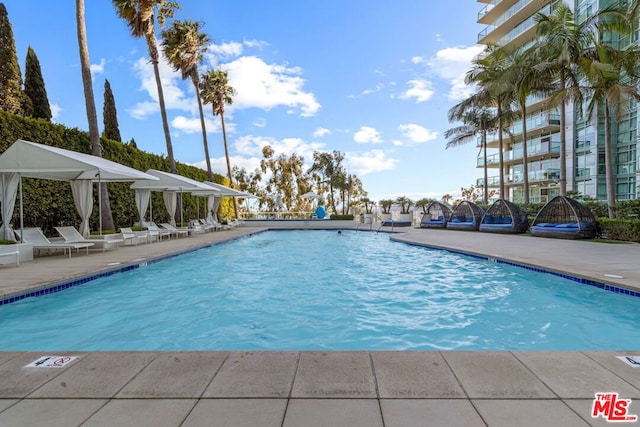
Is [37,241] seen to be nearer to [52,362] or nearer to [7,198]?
[7,198]

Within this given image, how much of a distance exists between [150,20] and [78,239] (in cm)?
1004

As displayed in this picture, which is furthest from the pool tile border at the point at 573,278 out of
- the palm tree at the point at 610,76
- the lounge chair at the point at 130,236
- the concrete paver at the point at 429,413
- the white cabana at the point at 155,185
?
the white cabana at the point at 155,185

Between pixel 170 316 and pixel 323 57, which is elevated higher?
pixel 323 57

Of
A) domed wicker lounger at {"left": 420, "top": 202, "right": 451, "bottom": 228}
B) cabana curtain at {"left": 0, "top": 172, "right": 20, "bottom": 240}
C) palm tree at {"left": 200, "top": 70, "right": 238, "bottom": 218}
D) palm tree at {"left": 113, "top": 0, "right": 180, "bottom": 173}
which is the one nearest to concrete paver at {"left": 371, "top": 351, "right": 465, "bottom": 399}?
cabana curtain at {"left": 0, "top": 172, "right": 20, "bottom": 240}

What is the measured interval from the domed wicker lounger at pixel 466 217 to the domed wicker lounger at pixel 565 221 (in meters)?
2.75

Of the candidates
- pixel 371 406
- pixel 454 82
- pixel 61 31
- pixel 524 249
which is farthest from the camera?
pixel 454 82

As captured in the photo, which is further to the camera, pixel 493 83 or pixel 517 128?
pixel 517 128

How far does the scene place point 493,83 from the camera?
16141mm

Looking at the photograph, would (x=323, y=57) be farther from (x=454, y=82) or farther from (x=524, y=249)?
(x=524, y=249)

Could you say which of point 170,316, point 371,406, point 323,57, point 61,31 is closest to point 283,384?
point 371,406

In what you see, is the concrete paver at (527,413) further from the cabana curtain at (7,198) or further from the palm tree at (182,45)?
the palm tree at (182,45)

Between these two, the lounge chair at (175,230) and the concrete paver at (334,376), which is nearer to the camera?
the concrete paver at (334,376)

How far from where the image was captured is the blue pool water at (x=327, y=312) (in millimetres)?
4066

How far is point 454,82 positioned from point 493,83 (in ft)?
22.9
